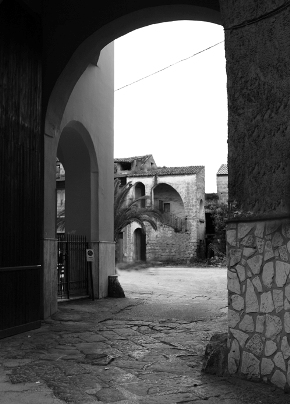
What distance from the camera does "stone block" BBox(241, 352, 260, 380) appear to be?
14.4ft

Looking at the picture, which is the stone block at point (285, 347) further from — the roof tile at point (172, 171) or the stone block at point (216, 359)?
the roof tile at point (172, 171)

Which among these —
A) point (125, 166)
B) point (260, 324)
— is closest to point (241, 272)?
point (260, 324)

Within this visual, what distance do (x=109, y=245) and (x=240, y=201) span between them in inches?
295

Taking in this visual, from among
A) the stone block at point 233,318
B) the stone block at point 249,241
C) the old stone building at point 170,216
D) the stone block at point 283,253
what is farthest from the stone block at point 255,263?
the old stone building at point 170,216

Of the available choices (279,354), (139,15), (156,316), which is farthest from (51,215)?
(279,354)

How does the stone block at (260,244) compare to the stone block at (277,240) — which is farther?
the stone block at (260,244)

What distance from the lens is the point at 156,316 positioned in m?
8.63

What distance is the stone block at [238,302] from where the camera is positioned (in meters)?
4.56

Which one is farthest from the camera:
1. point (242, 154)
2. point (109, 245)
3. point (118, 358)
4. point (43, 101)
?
point (109, 245)

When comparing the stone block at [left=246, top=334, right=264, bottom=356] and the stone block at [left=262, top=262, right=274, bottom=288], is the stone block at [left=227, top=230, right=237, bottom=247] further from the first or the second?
the stone block at [left=246, top=334, right=264, bottom=356]

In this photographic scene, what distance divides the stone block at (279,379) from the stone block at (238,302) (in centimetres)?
64

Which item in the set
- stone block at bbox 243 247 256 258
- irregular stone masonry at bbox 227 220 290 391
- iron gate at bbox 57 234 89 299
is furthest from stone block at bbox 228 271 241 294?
iron gate at bbox 57 234 89 299

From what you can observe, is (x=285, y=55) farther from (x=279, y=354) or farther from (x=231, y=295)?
(x=279, y=354)

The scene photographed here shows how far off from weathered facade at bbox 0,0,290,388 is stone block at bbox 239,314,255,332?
4cm
